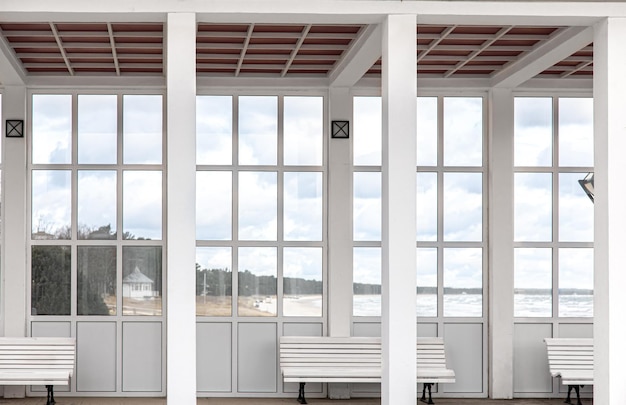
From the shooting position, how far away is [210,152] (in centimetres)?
1273

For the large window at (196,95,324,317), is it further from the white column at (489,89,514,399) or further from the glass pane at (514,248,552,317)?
the glass pane at (514,248,552,317)

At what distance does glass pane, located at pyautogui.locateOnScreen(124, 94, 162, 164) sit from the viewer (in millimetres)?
12711

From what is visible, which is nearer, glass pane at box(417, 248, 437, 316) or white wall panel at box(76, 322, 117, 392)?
white wall panel at box(76, 322, 117, 392)

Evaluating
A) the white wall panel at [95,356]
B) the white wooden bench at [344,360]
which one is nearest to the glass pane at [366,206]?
the white wooden bench at [344,360]

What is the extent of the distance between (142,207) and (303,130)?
101 inches

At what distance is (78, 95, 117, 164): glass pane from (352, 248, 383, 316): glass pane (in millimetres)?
3822

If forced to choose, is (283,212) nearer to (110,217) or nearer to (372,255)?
(372,255)

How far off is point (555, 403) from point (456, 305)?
1.90 m

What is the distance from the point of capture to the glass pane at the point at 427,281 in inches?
502

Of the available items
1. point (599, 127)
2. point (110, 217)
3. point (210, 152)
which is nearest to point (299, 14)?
point (599, 127)

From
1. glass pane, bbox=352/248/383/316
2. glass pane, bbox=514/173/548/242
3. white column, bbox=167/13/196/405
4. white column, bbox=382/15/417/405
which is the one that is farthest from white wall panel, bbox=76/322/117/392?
glass pane, bbox=514/173/548/242

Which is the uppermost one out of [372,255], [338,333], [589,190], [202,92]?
[202,92]

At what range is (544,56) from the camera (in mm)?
10430

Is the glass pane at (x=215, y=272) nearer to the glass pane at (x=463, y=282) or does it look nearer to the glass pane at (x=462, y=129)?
the glass pane at (x=463, y=282)
